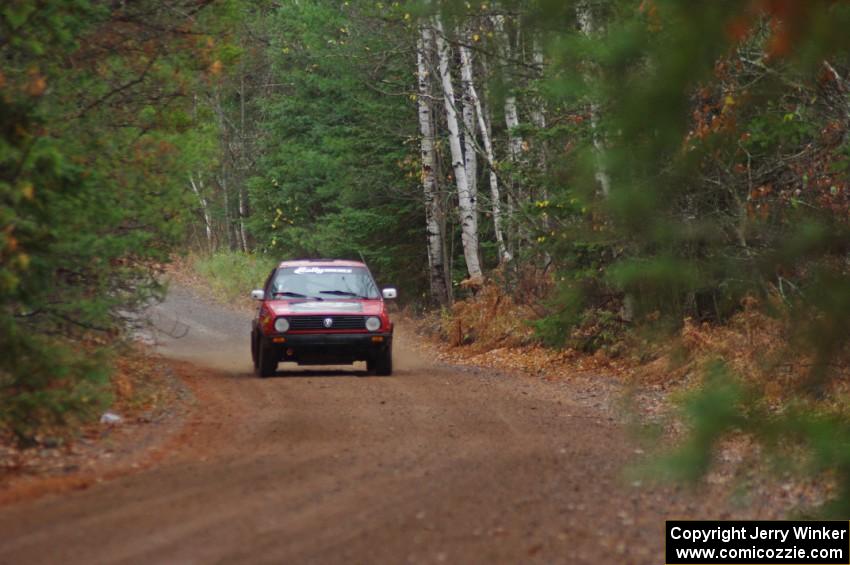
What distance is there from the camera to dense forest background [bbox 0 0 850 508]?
16.1ft

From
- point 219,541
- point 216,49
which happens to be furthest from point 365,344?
point 219,541

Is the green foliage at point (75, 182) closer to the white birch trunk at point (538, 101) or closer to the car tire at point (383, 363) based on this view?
the white birch trunk at point (538, 101)

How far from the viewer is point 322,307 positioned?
1998 cm

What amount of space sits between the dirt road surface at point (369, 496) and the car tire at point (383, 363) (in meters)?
4.04

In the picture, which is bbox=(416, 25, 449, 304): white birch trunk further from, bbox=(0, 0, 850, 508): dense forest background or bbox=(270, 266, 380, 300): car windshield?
bbox=(270, 266, 380, 300): car windshield

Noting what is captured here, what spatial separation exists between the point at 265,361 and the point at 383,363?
6.21 feet

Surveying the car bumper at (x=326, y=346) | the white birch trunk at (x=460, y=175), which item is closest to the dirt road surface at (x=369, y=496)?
the car bumper at (x=326, y=346)

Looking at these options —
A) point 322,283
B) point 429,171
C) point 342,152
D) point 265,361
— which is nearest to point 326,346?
point 265,361

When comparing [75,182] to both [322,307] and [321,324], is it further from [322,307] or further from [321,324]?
[322,307]

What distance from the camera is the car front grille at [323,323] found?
773 inches

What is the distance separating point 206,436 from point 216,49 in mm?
5210

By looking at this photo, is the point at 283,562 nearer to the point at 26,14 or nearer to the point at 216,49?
the point at 26,14

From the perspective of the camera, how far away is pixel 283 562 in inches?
289

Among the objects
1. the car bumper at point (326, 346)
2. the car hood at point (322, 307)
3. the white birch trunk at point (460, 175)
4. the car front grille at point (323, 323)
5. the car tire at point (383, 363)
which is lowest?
the car tire at point (383, 363)
